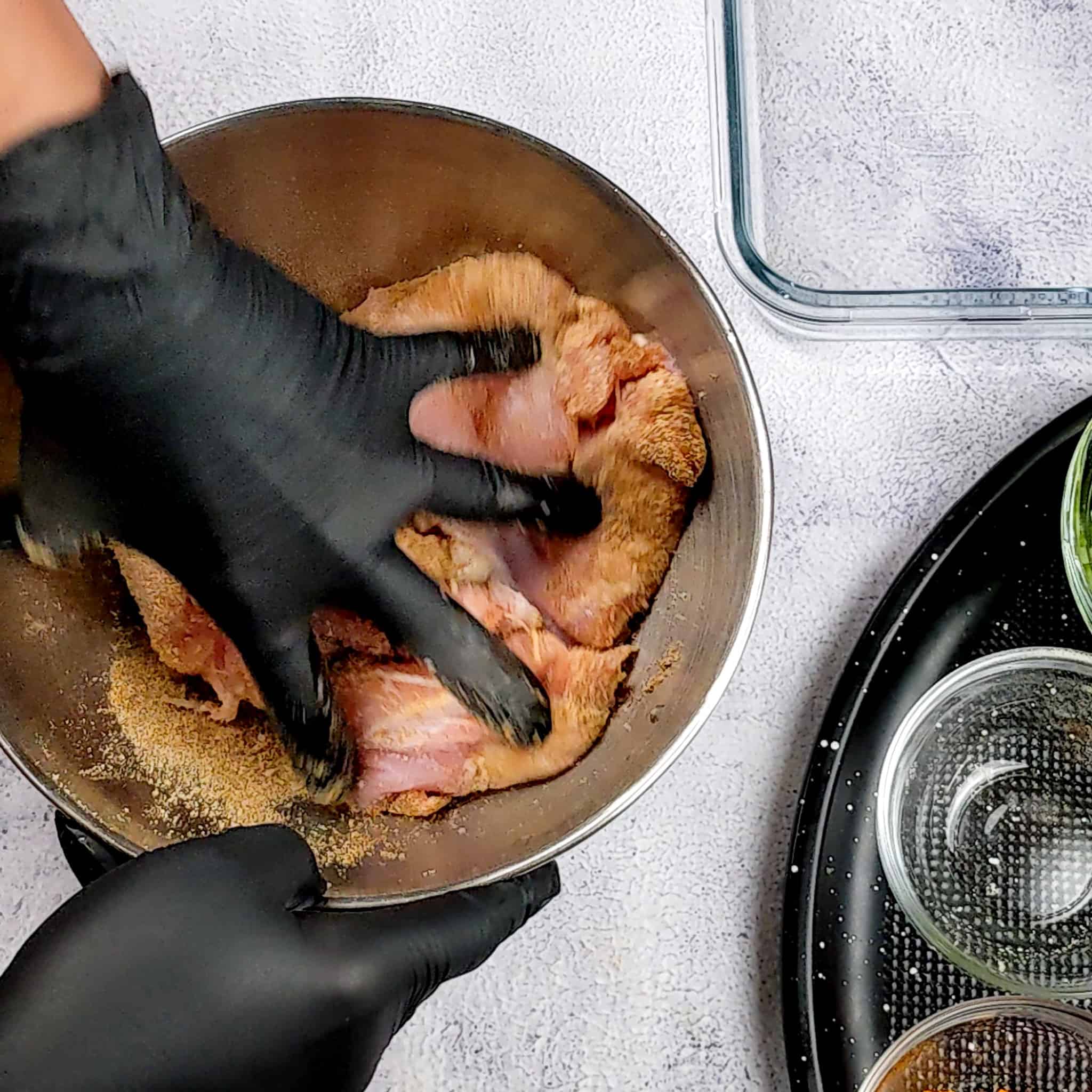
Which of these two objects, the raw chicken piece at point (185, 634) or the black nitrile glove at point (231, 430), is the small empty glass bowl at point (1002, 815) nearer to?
the black nitrile glove at point (231, 430)

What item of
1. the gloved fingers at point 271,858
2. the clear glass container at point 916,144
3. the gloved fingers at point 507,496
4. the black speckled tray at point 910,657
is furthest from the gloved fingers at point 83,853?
the clear glass container at point 916,144

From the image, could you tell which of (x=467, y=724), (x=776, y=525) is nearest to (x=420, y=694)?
(x=467, y=724)

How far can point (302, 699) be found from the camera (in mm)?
580

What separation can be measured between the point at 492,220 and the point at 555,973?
0.42m

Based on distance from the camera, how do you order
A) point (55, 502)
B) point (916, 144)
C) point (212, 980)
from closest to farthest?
point (212, 980), point (55, 502), point (916, 144)

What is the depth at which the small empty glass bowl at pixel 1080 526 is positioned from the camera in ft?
1.98

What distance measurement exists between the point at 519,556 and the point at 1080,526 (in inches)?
11.4

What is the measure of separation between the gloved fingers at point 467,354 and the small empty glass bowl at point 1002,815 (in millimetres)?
281

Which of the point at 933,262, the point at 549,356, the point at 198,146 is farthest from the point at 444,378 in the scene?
the point at 933,262

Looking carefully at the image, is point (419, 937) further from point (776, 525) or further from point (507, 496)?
point (776, 525)

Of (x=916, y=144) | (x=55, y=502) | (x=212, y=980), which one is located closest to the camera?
(x=212, y=980)

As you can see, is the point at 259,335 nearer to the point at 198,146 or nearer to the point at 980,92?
the point at 198,146

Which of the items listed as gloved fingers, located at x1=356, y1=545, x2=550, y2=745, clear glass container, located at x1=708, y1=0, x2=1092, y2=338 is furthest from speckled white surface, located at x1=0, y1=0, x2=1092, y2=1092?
gloved fingers, located at x1=356, y1=545, x2=550, y2=745

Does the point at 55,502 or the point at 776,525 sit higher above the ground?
the point at 55,502
